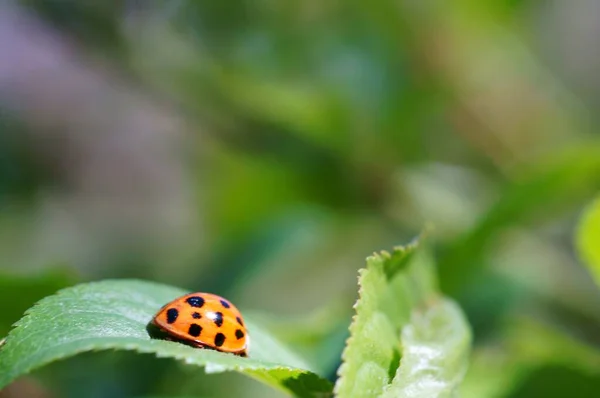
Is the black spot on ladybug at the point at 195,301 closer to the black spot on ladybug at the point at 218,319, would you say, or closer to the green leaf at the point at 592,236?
the black spot on ladybug at the point at 218,319

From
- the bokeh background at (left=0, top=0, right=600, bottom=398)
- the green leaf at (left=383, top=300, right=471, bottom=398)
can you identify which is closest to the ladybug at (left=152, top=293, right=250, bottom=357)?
the green leaf at (left=383, top=300, right=471, bottom=398)

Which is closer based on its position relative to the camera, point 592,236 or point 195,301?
point 195,301

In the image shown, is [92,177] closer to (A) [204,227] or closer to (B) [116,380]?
(A) [204,227]

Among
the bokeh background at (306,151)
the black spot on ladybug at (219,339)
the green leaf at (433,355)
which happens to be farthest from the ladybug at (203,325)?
the bokeh background at (306,151)

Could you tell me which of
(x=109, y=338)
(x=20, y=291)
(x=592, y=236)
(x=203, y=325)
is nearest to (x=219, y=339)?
(x=203, y=325)

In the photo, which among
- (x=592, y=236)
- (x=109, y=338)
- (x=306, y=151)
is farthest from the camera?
(x=306, y=151)

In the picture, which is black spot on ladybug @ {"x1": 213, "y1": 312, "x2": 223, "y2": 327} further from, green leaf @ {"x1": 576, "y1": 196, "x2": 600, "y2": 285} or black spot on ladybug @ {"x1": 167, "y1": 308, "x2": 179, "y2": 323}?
green leaf @ {"x1": 576, "y1": 196, "x2": 600, "y2": 285}

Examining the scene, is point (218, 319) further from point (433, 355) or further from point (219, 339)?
point (433, 355)

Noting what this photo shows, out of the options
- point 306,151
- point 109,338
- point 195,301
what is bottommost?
point 109,338
